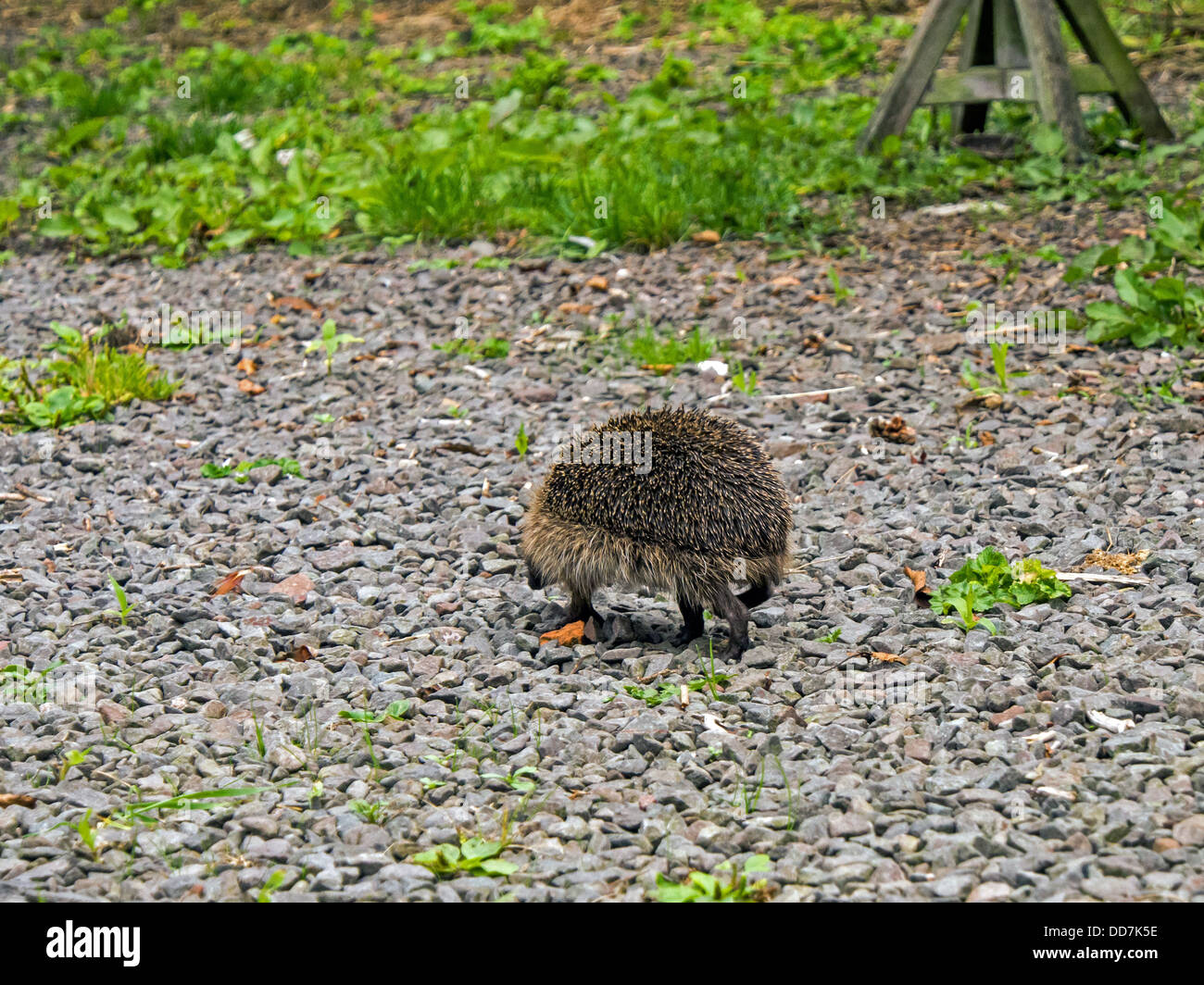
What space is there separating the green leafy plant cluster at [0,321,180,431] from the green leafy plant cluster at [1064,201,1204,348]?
514cm

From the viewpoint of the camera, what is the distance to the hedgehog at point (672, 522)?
4164 mm

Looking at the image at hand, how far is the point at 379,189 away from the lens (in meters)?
8.43

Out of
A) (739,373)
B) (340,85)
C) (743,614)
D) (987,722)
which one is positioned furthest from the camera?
(340,85)

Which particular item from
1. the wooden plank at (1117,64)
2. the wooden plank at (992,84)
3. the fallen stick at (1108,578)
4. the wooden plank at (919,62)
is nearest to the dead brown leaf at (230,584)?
the fallen stick at (1108,578)

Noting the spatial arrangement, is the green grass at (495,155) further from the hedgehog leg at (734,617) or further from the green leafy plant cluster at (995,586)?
the hedgehog leg at (734,617)

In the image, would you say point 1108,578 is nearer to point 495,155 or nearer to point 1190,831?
point 1190,831

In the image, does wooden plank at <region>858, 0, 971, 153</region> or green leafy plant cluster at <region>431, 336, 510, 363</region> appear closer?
green leafy plant cluster at <region>431, 336, 510, 363</region>

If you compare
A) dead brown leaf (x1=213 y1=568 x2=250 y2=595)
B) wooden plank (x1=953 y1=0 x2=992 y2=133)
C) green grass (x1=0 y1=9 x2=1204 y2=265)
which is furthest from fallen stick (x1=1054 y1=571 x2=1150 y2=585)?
wooden plank (x1=953 y1=0 x2=992 y2=133)

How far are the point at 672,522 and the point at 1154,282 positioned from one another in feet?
12.7

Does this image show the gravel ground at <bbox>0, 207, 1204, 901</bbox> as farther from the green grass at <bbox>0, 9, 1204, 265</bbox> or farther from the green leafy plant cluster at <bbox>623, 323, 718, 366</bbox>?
the green grass at <bbox>0, 9, 1204, 265</bbox>

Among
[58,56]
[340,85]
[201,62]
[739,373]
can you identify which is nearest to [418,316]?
[739,373]

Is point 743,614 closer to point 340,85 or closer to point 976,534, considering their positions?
point 976,534

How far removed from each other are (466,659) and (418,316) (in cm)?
365

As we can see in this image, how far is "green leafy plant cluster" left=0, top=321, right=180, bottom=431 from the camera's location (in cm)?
641
